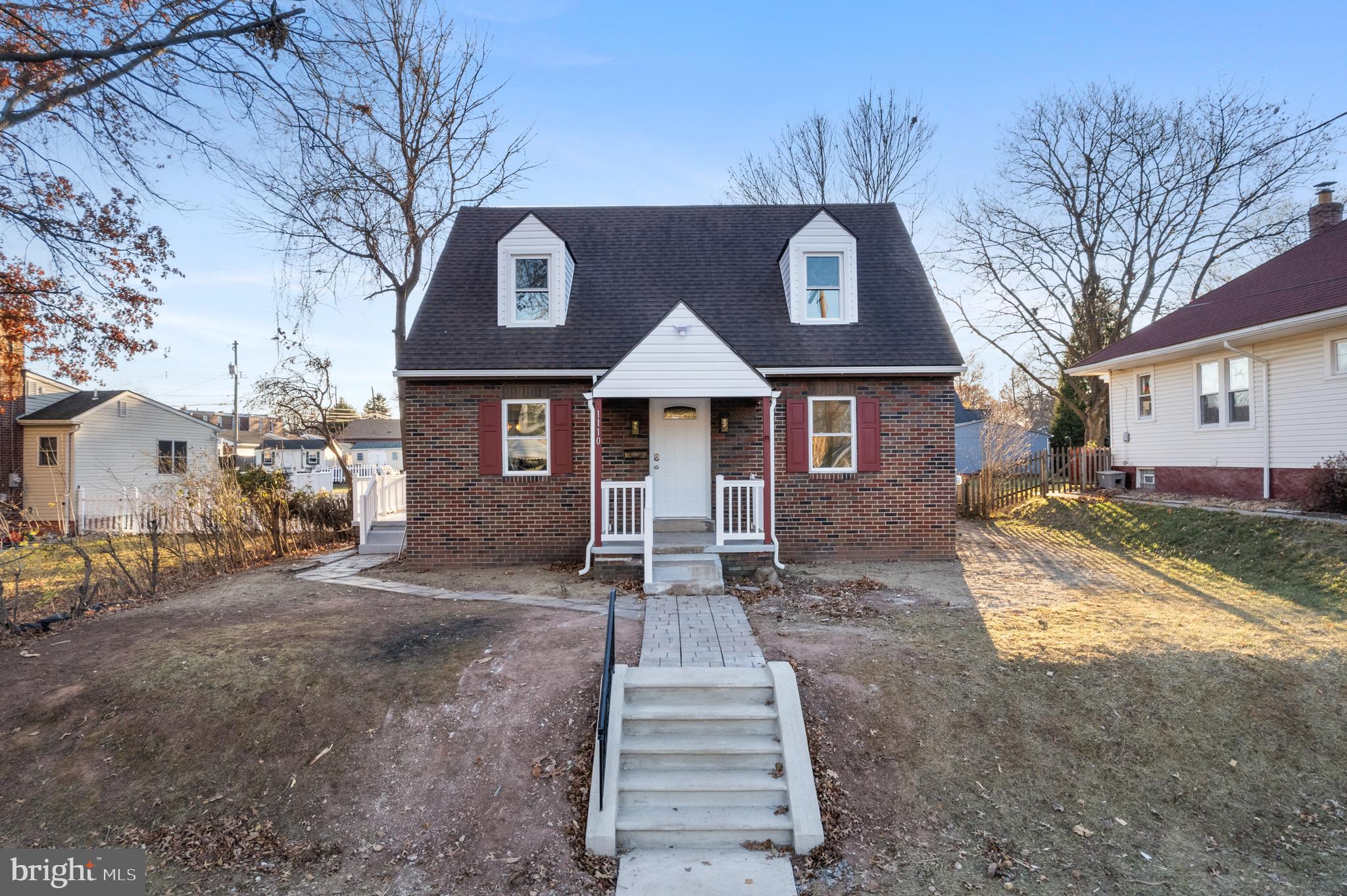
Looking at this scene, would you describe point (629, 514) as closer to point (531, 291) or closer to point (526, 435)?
point (526, 435)

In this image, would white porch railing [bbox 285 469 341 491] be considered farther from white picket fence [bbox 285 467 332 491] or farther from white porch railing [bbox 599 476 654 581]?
white porch railing [bbox 599 476 654 581]

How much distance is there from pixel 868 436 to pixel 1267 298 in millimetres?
9299

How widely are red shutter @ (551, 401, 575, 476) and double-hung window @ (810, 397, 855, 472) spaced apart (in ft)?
13.9

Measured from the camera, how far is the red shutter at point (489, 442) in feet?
37.5

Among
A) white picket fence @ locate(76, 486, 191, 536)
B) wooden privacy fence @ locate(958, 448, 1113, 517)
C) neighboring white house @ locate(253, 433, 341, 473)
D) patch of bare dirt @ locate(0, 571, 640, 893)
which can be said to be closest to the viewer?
patch of bare dirt @ locate(0, 571, 640, 893)

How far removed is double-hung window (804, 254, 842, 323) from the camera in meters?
12.3

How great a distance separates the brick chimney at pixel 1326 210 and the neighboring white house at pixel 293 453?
50.6 m

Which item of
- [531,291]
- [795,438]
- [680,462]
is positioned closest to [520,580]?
[680,462]

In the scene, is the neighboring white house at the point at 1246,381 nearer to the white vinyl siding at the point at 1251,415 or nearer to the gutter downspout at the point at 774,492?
the white vinyl siding at the point at 1251,415

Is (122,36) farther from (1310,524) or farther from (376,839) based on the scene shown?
(1310,524)

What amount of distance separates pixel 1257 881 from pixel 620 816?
13.4 ft

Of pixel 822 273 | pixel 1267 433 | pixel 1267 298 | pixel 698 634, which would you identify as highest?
pixel 822 273

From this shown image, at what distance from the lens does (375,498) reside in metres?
14.2

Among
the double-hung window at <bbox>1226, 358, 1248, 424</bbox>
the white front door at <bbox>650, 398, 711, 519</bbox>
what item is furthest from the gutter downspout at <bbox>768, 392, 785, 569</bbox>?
the double-hung window at <bbox>1226, 358, 1248, 424</bbox>
